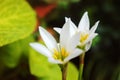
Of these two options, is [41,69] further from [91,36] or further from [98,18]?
[98,18]

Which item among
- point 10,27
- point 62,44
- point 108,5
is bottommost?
point 108,5

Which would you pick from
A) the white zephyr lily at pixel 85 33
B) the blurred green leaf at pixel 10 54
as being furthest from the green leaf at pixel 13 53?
the white zephyr lily at pixel 85 33

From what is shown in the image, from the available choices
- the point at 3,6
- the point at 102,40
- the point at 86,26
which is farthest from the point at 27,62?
the point at 102,40

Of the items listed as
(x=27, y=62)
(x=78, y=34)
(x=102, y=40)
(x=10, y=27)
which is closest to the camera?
(x=78, y=34)

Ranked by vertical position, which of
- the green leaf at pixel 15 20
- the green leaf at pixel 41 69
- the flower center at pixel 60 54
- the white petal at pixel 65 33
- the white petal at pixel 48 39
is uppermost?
the white petal at pixel 65 33

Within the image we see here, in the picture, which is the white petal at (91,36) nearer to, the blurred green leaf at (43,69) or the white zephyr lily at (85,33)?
the white zephyr lily at (85,33)

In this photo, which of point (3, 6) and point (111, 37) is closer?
point (3, 6)

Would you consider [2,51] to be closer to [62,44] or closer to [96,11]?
[62,44]
